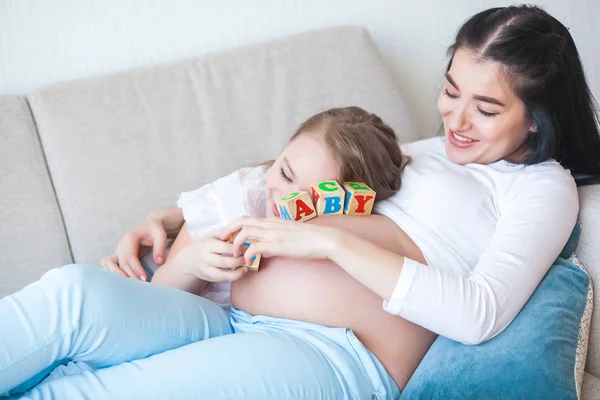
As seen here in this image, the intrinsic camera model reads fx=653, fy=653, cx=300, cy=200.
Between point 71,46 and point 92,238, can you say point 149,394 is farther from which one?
point 71,46

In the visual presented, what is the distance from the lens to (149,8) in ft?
6.67

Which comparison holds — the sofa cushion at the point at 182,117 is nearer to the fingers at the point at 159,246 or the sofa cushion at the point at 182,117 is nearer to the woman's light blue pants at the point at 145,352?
the fingers at the point at 159,246

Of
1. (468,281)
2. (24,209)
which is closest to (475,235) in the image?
(468,281)

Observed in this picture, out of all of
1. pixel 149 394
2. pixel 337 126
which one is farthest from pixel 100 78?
pixel 149 394

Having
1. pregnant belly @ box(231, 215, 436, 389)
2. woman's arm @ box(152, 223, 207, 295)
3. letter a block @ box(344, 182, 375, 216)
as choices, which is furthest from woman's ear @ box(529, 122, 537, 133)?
woman's arm @ box(152, 223, 207, 295)

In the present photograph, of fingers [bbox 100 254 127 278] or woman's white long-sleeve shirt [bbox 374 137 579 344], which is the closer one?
woman's white long-sleeve shirt [bbox 374 137 579 344]

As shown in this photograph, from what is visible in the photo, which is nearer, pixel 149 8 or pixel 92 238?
pixel 92 238

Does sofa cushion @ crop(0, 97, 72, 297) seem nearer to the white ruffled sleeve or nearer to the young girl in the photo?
the young girl

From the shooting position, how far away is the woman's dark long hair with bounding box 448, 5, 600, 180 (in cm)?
145

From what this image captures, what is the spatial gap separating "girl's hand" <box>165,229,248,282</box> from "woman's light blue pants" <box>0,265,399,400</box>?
89 mm

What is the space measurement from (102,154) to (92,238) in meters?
0.23

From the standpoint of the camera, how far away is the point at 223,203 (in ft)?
5.19

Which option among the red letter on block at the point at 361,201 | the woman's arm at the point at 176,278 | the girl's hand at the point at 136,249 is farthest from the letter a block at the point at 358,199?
the girl's hand at the point at 136,249

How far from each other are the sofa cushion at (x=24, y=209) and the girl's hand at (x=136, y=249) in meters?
0.19
